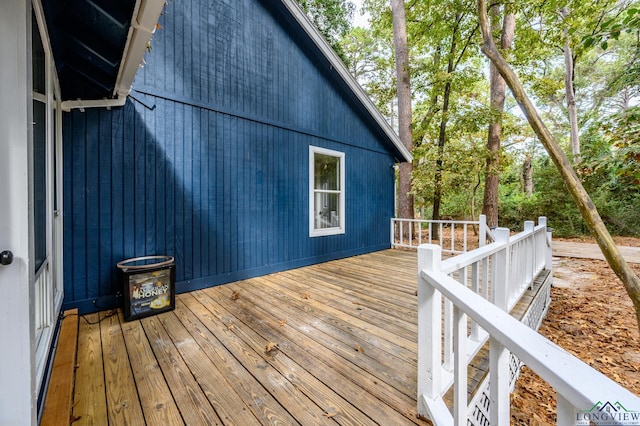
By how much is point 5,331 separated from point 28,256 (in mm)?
291

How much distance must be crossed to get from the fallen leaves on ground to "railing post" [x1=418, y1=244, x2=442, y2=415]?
53.3 inches

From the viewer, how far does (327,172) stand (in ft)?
17.3

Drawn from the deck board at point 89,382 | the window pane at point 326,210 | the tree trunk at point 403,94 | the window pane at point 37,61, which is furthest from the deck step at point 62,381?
the tree trunk at point 403,94

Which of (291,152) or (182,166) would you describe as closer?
(182,166)

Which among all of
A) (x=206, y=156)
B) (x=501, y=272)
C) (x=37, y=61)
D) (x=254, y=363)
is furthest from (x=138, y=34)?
(x=501, y=272)

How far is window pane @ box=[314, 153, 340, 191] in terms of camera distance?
5.10 meters

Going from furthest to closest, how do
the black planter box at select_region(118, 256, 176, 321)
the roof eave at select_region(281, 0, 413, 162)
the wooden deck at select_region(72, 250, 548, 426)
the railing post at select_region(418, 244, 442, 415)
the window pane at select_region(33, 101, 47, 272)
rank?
the roof eave at select_region(281, 0, 413, 162) < the black planter box at select_region(118, 256, 176, 321) < the window pane at select_region(33, 101, 47, 272) < the wooden deck at select_region(72, 250, 548, 426) < the railing post at select_region(418, 244, 442, 415)

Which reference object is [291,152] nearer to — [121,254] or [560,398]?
[121,254]

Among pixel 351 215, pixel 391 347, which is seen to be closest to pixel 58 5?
pixel 391 347

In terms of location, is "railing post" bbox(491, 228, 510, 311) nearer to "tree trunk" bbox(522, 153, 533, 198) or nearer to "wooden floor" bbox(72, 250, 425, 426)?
"wooden floor" bbox(72, 250, 425, 426)

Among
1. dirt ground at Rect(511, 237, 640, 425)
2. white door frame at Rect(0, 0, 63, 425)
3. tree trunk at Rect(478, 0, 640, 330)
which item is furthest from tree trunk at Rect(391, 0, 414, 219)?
white door frame at Rect(0, 0, 63, 425)

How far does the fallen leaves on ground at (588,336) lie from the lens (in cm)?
234

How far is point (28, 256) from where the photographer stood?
1.10m

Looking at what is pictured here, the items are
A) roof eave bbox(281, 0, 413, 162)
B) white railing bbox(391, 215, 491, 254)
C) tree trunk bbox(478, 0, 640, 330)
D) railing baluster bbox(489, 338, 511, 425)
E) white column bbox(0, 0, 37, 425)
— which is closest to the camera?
railing baluster bbox(489, 338, 511, 425)
